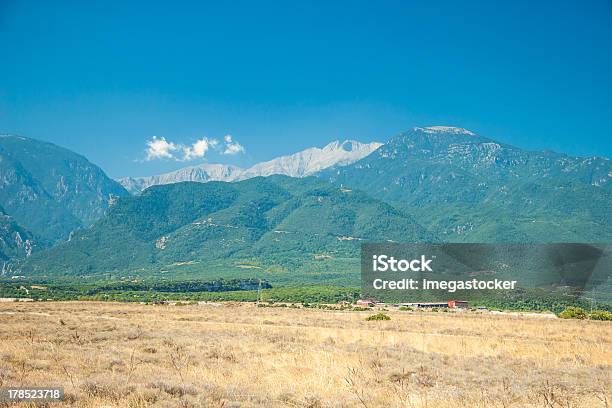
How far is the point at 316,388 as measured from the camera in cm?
1062

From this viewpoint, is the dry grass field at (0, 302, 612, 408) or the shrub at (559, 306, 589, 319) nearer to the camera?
the dry grass field at (0, 302, 612, 408)

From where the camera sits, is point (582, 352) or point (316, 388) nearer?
point (316, 388)

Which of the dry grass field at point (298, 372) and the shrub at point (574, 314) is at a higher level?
the dry grass field at point (298, 372)

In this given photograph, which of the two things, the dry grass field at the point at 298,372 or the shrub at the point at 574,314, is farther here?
the shrub at the point at 574,314

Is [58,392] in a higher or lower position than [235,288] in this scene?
higher

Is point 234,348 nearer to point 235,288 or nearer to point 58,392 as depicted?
point 58,392

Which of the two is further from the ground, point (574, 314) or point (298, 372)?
point (298, 372)

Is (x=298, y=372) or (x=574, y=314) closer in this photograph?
(x=298, y=372)

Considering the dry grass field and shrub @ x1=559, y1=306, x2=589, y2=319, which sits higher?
the dry grass field

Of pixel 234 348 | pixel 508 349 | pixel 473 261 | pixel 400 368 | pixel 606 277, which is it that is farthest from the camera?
pixel 473 261

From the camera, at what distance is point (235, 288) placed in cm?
15750

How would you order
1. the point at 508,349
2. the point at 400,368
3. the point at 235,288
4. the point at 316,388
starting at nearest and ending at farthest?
the point at 316,388 < the point at 400,368 < the point at 508,349 < the point at 235,288

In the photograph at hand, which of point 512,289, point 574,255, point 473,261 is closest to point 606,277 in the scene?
point 574,255

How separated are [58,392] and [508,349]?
51.0 ft
